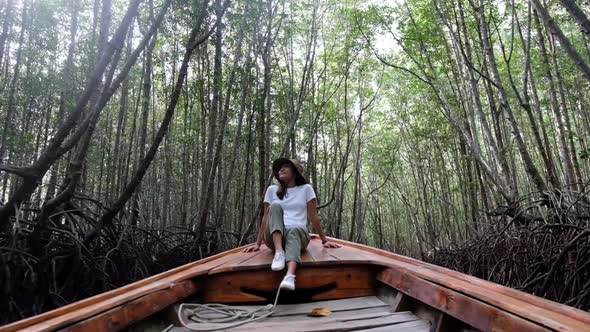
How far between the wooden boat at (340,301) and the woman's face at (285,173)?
20.1 inches

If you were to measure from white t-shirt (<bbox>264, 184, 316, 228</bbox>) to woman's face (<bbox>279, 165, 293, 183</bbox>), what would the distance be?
91 mm

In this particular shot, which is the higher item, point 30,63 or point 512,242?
point 30,63

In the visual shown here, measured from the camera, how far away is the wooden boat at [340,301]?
0.92 m

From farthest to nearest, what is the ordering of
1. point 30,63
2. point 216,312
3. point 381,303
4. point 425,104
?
1. point 425,104
2. point 30,63
3. point 381,303
4. point 216,312

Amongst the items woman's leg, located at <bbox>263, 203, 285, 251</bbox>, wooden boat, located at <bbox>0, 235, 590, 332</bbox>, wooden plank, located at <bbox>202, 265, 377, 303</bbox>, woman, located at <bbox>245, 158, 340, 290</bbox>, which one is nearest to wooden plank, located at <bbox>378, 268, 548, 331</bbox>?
wooden boat, located at <bbox>0, 235, 590, 332</bbox>

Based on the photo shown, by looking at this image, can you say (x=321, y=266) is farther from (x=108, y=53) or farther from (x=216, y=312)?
(x=108, y=53)

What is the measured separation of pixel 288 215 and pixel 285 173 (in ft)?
0.91

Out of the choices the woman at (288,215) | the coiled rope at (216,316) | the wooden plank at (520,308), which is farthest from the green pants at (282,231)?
the wooden plank at (520,308)

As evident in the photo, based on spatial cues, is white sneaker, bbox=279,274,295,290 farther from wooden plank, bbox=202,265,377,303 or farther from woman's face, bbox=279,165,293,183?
woman's face, bbox=279,165,293,183

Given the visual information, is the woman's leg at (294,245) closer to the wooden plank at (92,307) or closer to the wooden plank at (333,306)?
the wooden plank at (333,306)

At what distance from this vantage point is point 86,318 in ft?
3.15

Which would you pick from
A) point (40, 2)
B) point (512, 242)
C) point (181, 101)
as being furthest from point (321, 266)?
point (40, 2)

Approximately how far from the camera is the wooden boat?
0.92m

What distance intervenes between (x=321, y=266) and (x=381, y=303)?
35 cm
